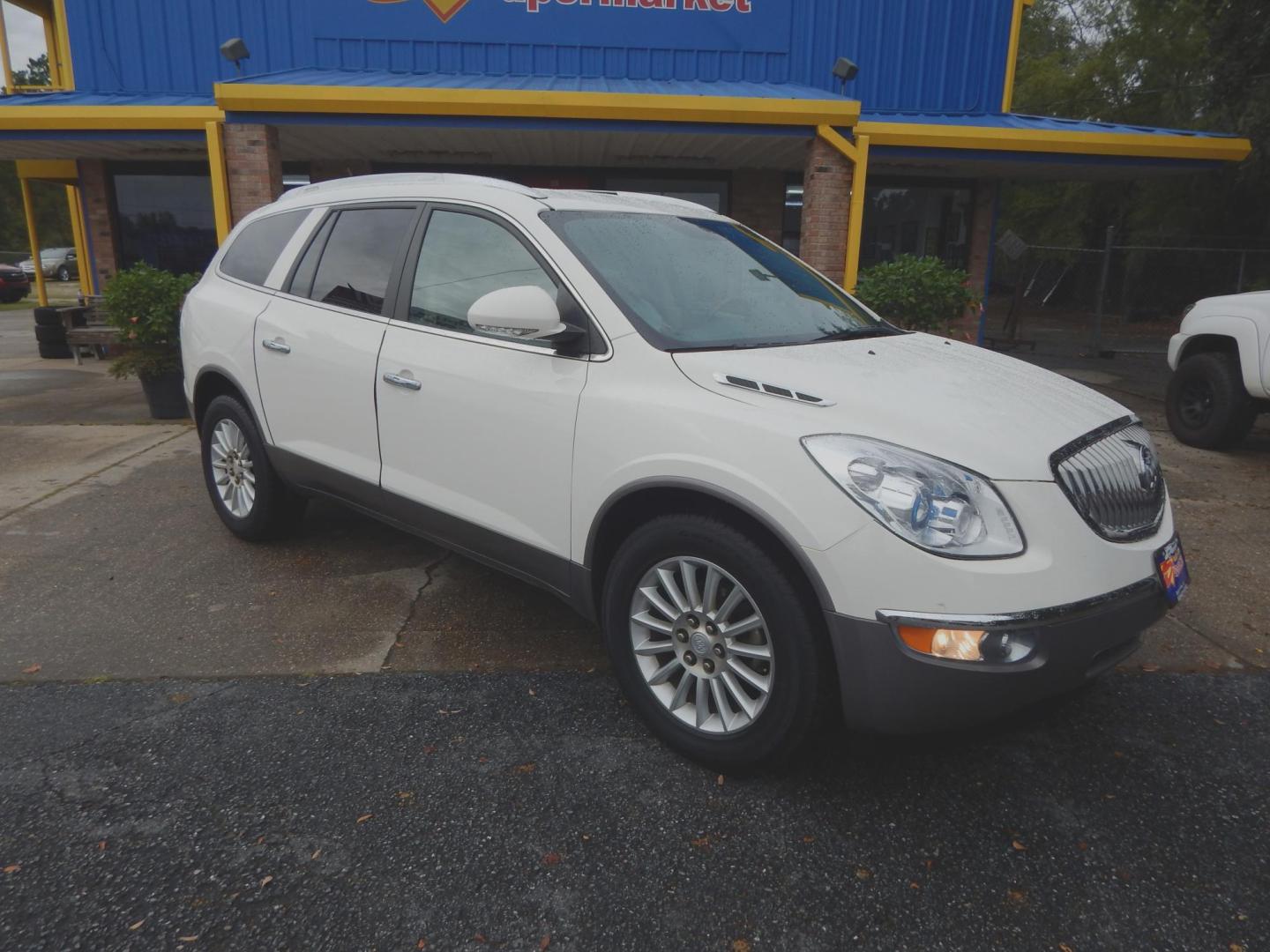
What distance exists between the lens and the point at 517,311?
276cm

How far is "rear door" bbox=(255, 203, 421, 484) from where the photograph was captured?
366cm

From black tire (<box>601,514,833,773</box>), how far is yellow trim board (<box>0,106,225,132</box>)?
9.39 metres

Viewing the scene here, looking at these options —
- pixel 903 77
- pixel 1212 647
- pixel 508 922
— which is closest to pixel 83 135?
pixel 903 77

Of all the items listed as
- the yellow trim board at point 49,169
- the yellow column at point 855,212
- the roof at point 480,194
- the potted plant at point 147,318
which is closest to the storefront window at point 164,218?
the yellow trim board at point 49,169

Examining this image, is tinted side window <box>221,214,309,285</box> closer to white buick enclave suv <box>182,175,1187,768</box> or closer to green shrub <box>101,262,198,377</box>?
white buick enclave suv <box>182,175,1187,768</box>

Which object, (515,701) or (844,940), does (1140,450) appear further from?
(515,701)

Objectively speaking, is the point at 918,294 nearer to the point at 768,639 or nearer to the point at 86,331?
the point at 768,639

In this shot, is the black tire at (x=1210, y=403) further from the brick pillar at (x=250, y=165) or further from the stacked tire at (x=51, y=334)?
the stacked tire at (x=51, y=334)

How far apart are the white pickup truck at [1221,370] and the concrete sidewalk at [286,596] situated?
0.92 m

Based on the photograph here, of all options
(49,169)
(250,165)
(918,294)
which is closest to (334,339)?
A: (918,294)

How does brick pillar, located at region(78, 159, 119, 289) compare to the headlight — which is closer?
the headlight

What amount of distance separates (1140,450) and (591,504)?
1.77 metres

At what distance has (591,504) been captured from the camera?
2.83m

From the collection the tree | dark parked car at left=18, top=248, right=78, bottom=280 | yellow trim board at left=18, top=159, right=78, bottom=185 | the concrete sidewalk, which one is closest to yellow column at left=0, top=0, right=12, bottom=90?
yellow trim board at left=18, top=159, right=78, bottom=185
